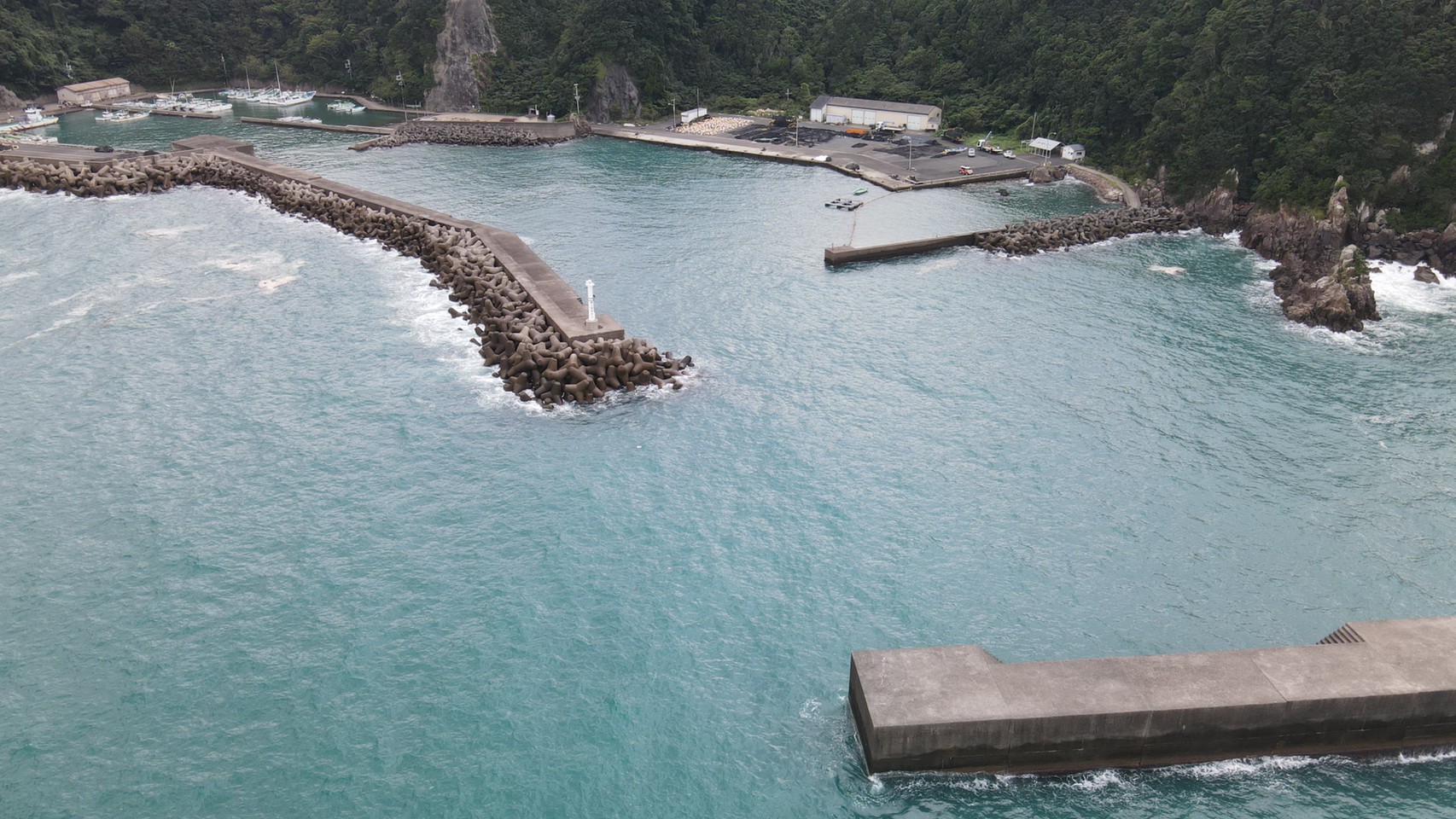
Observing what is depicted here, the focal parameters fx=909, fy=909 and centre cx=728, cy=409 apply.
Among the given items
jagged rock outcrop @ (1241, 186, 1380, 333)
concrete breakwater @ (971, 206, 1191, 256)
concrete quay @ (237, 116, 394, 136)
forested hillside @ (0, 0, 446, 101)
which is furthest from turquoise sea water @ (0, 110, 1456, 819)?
forested hillside @ (0, 0, 446, 101)

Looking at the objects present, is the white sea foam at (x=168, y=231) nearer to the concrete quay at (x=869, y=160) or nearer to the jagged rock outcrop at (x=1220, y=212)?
the concrete quay at (x=869, y=160)

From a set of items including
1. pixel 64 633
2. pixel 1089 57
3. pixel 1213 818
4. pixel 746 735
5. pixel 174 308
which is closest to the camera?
pixel 1213 818

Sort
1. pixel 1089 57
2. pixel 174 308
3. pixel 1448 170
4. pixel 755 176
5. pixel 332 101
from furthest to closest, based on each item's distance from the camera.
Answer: pixel 332 101 < pixel 1089 57 < pixel 755 176 < pixel 1448 170 < pixel 174 308

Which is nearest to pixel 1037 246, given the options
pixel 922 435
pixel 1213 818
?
pixel 922 435

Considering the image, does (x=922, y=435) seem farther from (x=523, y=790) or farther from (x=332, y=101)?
(x=332, y=101)

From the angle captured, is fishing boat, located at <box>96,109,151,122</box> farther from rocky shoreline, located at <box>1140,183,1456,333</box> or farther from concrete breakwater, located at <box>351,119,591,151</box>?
rocky shoreline, located at <box>1140,183,1456,333</box>

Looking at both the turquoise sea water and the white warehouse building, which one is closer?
the turquoise sea water

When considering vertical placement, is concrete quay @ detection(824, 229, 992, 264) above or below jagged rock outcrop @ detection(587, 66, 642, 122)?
below

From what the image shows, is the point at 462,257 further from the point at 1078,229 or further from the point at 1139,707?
the point at 1139,707
